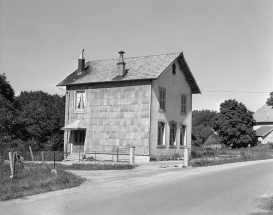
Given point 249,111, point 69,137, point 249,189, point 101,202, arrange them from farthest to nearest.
Answer: 1. point 249,111
2. point 69,137
3. point 249,189
4. point 101,202

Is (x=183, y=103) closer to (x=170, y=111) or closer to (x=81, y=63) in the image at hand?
(x=170, y=111)

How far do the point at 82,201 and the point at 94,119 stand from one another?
21084mm

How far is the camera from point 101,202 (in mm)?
9914

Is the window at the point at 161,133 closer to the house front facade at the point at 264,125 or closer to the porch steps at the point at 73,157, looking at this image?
the porch steps at the point at 73,157

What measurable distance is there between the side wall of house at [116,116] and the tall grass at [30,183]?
544 inches

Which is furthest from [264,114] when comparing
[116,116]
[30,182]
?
[30,182]

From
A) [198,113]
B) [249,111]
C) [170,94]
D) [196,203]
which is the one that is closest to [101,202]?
[196,203]

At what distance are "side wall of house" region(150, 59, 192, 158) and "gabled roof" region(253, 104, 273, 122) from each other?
43.6 meters

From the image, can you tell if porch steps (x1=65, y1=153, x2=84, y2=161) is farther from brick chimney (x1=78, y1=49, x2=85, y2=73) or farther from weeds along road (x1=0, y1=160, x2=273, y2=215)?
weeds along road (x1=0, y1=160, x2=273, y2=215)

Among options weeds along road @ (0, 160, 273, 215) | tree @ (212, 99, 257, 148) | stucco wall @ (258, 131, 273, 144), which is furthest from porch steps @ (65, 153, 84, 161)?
stucco wall @ (258, 131, 273, 144)

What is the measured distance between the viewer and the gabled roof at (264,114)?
7414 cm

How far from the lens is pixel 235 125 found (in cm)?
5784

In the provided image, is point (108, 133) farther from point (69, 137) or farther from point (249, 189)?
point (249, 189)

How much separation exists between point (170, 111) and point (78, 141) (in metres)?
8.05
